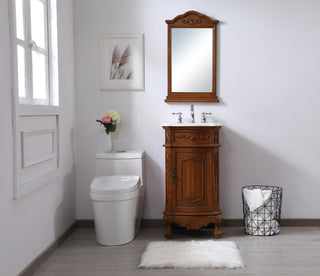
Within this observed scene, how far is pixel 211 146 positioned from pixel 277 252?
38.8 inches

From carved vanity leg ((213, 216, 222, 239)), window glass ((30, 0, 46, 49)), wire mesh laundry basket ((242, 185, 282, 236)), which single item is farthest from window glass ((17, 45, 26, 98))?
wire mesh laundry basket ((242, 185, 282, 236))

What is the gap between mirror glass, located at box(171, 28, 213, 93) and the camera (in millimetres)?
3600

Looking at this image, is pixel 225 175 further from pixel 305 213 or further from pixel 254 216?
pixel 305 213

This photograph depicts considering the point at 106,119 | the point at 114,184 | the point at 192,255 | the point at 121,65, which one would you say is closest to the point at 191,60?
the point at 121,65

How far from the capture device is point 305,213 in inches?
145

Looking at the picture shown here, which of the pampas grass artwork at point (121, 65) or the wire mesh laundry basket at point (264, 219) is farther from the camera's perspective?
the pampas grass artwork at point (121, 65)

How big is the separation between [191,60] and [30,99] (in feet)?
5.27

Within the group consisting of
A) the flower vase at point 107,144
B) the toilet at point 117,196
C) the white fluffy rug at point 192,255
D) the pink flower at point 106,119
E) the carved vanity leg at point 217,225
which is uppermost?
the pink flower at point 106,119

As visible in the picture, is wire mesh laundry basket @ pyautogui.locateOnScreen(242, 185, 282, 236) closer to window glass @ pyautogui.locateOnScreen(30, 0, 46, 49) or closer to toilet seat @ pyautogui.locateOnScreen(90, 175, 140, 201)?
toilet seat @ pyautogui.locateOnScreen(90, 175, 140, 201)

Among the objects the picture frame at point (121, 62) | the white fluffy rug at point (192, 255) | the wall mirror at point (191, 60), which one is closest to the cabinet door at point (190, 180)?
the white fluffy rug at point (192, 255)

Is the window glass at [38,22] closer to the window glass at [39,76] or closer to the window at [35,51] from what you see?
the window at [35,51]

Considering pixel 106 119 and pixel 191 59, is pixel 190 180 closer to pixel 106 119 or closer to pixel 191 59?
pixel 106 119

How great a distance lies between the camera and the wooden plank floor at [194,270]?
102 inches

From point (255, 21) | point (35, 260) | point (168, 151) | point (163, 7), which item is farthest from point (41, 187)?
point (255, 21)
